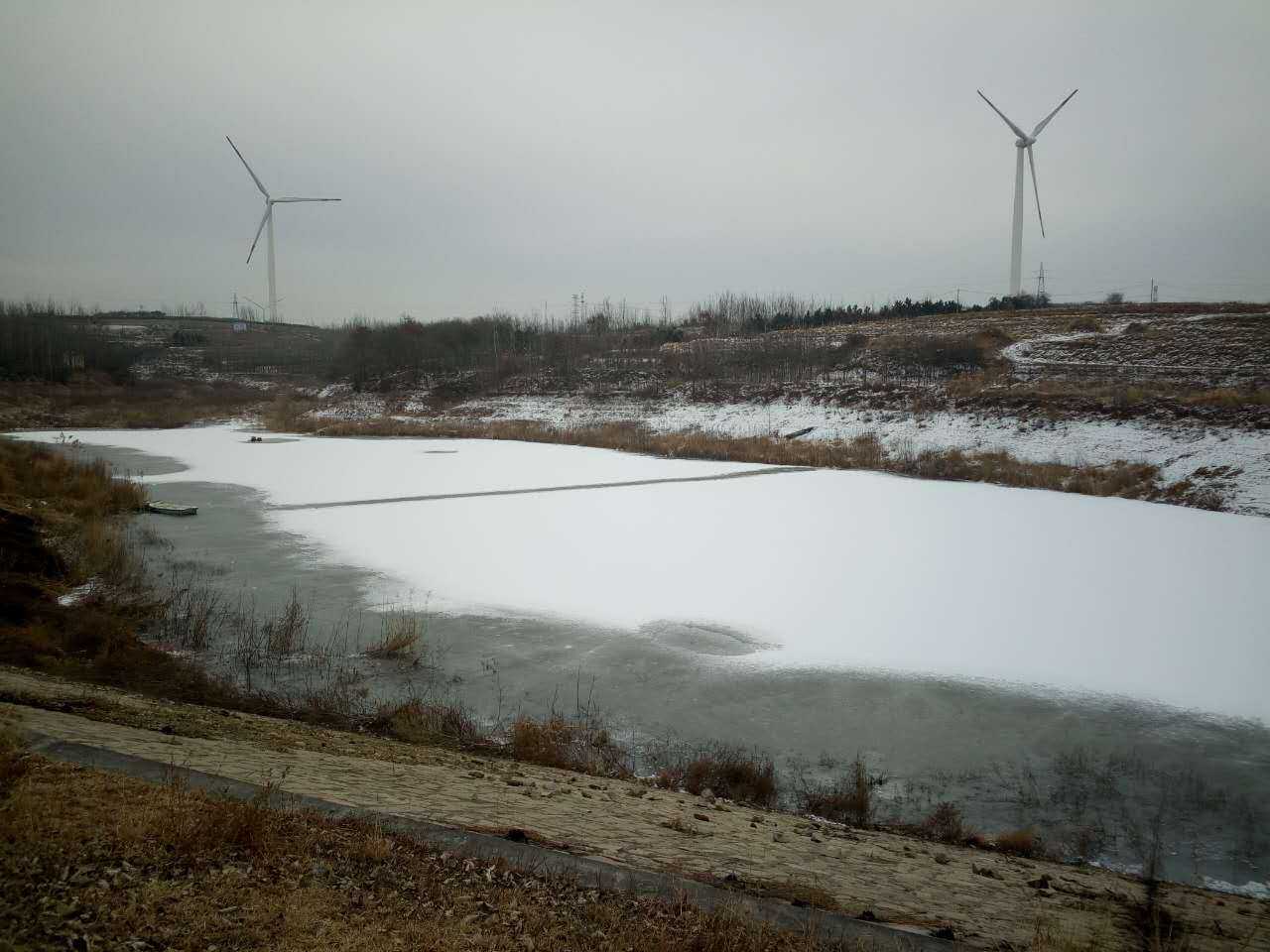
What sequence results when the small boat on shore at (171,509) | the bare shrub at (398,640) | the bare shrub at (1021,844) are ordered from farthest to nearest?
1. the small boat on shore at (171,509)
2. the bare shrub at (398,640)
3. the bare shrub at (1021,844)

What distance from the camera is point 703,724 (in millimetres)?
6055

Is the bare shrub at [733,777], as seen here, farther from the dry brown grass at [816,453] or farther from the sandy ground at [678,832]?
the dry brown grass at [816,453]

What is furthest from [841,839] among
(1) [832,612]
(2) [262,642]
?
(2) [262,642]

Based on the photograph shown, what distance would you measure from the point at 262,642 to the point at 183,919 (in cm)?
542

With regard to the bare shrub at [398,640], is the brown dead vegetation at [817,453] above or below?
above

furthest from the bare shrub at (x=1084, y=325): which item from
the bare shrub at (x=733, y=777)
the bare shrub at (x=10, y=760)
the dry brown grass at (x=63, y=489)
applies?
the bare shrub at (x=10, y=760)

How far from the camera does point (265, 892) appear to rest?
106 inches

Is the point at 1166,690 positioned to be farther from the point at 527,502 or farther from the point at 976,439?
the point at 976,439

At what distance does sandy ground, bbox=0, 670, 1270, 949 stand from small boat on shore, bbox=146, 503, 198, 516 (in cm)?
927

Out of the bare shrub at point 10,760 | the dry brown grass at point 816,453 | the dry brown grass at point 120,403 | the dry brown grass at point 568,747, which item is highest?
the dry brown grass at point 120,403

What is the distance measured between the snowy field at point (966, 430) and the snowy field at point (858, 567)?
2999 mm

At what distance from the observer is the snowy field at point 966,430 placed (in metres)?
17.3

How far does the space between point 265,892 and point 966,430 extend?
950 inches

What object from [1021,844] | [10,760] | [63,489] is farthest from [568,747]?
[63,489]
